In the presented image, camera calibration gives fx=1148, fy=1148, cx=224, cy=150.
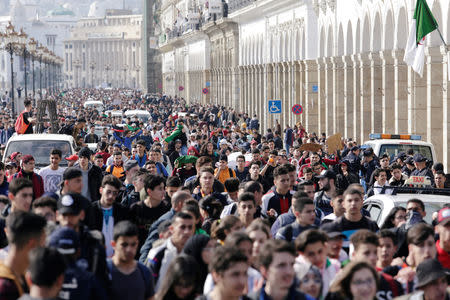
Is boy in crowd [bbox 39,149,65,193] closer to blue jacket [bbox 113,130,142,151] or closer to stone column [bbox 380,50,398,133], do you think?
blue jacket [bbox 113,130,142,151]

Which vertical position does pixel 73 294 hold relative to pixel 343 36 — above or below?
below

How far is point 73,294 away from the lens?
7.11 meters

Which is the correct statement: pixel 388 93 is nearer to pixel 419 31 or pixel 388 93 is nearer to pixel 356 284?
pixel 419 31

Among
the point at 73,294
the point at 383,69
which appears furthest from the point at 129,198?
the point at 383,69

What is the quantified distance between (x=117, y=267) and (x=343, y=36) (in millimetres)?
32816

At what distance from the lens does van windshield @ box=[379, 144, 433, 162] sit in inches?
849

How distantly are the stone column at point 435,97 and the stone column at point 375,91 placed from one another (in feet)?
21.9

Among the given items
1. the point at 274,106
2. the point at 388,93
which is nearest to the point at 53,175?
the point at 388,93

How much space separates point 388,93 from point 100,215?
23551 mm

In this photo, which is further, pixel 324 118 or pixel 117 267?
pixel 324 118

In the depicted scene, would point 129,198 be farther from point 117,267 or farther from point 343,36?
point 343,36

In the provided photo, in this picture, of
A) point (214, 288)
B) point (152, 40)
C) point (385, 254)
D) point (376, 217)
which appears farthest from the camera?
point (152, 40)

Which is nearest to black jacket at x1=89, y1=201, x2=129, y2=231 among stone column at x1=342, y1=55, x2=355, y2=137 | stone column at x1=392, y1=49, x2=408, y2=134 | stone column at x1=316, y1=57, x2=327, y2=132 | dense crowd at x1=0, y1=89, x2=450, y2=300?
dense crowd at x1=0, y1=89, x2=450, y2=300

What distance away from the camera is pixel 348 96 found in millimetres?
38906
